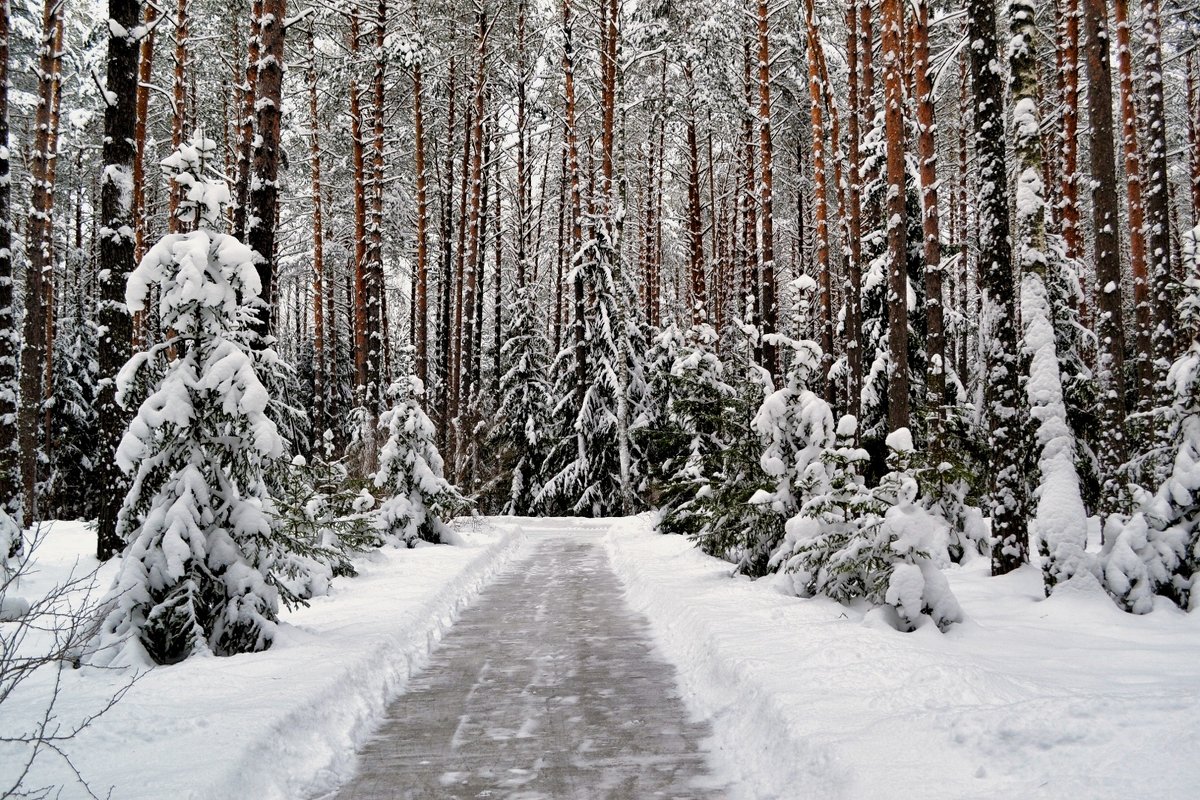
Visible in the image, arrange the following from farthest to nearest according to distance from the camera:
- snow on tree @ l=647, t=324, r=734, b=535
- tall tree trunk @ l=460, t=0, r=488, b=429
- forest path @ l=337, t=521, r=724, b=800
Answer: tall tree trunk @ l=460, t=0, r=488, b=429 → snow on tree @ l=647, t=324, r=734, b=535 → forest path @ l=337, t=521, r=724, b=800

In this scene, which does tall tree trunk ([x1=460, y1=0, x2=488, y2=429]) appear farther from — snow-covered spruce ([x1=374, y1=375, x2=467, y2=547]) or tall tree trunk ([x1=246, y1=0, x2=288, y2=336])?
tall tree trunk ([x1=246, y1=0, x2=288, y2=336])

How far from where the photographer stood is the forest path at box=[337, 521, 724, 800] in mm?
5094

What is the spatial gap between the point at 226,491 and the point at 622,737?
4.10 m

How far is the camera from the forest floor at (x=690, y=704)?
4348mm

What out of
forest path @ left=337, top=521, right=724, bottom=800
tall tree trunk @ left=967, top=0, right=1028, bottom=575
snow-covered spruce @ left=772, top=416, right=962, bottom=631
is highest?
tall tree trunk @ left=967, top=0, right=1028, bottom=575

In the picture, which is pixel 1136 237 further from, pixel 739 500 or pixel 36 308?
pixel 36 308

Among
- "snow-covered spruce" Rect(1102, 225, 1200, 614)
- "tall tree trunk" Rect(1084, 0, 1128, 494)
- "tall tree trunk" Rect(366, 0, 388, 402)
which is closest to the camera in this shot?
"snow-covered spruce" Rect(1102, 225, 1200, 614)

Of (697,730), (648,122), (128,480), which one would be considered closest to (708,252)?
(648,122)

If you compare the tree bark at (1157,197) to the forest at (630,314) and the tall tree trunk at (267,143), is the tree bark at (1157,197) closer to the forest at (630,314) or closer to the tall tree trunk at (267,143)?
the forest at (630,314)

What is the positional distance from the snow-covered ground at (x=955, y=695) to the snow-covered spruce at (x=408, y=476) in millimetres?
8359

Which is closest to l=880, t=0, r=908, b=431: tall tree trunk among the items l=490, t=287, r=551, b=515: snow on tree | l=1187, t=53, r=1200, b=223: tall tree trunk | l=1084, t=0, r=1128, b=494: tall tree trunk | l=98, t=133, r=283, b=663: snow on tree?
l=1084, t=0, r=1128, b=494: tall tree trunk

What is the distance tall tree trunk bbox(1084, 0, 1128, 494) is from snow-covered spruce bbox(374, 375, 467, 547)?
466 inches

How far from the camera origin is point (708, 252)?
48.9 m

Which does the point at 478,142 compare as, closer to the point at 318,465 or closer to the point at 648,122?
the point at 648,122
